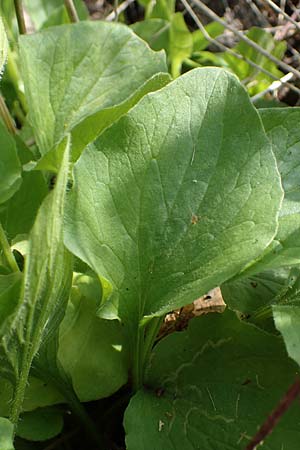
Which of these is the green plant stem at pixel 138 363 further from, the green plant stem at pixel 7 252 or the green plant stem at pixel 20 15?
the green plant stem at pixel 20 15

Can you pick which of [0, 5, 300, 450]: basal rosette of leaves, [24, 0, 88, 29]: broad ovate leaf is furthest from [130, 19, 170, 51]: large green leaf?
[0, 5, 300, 450]: basal rosette of leaves

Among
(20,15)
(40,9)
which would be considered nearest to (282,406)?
(20,15)

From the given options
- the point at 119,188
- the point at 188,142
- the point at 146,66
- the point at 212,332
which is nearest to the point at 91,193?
the point at 119,188

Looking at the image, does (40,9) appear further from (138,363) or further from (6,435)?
(6,435)

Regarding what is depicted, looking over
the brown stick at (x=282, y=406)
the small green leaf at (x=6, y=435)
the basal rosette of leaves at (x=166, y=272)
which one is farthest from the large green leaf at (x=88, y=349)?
the brown stick at (x=282, y=406)

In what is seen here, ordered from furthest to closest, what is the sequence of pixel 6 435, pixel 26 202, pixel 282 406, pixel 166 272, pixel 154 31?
pixel 154 31 → pixel 26 202 → pixel 166 272 → pixel 6 435 → pixel 282 406
